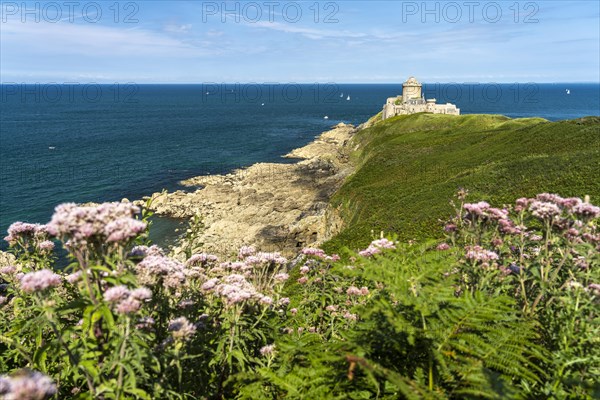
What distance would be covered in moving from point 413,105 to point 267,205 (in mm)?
57489

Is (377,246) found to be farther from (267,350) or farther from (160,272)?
→ (160,272)

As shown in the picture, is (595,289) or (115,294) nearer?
(115,294)

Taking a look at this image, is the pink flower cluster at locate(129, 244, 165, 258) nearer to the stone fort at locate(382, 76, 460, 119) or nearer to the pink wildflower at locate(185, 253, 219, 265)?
the pink wildflower at locate(185, 253, 219, 265)

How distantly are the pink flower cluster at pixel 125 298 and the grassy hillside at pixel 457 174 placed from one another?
11188mm

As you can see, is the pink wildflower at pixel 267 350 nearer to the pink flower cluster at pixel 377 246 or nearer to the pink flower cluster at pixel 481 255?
the pink flower cluster at pixel 377 246

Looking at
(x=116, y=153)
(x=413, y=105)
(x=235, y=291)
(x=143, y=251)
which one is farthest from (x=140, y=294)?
(x=413, y=105)

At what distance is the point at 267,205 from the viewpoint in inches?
2002

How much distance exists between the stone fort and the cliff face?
24.5 m

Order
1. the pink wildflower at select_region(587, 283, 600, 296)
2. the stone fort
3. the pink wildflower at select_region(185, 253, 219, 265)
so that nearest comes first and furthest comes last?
1. the pink wildflower at select_region(587, 283, 600, 296)
2. the pink wildflower at select_region(185, 253, 219, 265)
3. the stone fort

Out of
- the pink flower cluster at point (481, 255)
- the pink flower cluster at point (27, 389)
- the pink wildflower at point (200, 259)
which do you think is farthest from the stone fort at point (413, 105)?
the pink flower cluster at point (27, 389)

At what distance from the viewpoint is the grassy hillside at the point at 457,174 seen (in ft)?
73.3

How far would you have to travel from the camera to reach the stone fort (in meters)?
88.4

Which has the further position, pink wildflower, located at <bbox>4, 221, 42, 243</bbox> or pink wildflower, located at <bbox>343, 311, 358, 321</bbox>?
pink wildflower, located at <bbox>343, 311, 358, 321</bbox>

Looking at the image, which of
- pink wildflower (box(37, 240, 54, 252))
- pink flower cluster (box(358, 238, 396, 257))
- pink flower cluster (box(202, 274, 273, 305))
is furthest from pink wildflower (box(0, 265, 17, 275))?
pink flower cluster (box(358, 238, 396, 257))
